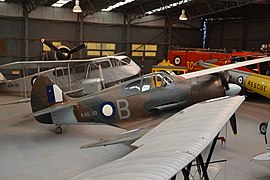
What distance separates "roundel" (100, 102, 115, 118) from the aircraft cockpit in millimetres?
418

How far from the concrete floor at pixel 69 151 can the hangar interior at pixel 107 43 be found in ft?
0.05

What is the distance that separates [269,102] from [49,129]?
9362mm

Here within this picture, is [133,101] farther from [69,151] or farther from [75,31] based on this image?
[75,31]

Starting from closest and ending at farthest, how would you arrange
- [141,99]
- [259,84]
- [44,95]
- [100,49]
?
[141,99] < [44,95] < [259,84] < [100,49]

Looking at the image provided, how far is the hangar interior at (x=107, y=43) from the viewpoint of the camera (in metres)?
5.89

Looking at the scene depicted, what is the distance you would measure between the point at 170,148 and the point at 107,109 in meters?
4.67

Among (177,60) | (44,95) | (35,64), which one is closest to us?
(44,95)

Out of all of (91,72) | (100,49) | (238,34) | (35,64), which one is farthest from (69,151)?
(238,34)

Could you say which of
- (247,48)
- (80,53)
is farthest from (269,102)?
(80,53)

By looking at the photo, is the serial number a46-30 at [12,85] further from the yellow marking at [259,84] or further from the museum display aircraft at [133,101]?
the yellow marking at [259,84]

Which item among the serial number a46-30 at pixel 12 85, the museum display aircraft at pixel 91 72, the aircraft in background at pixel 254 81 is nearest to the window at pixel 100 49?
the serial number a46-30 at pixel 12 85

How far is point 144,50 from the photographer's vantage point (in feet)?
71.4

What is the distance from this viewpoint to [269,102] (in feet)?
43.2

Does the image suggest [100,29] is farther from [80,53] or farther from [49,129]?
[49,129]
